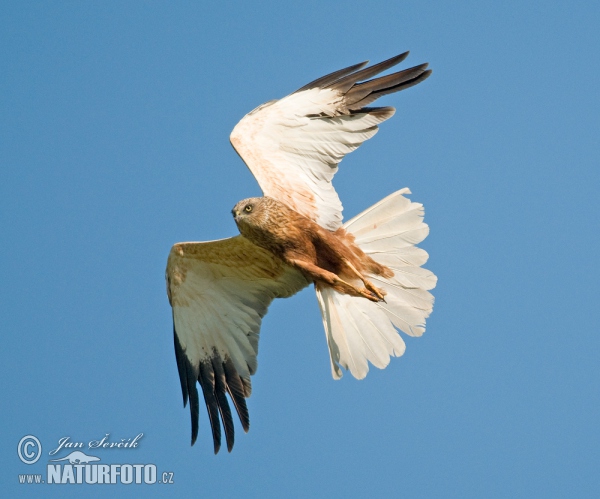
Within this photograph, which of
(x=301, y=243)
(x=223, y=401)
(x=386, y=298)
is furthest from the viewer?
(x=223, y=401)

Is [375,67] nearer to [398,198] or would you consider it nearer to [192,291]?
[398,198]

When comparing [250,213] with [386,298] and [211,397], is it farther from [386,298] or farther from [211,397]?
[211,397]

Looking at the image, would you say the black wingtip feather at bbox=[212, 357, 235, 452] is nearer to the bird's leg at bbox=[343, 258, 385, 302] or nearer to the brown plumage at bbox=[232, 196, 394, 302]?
the brown plumage at bbox=[232, 196, 394, 302]

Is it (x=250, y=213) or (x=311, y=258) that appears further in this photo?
(x=311, y=258)

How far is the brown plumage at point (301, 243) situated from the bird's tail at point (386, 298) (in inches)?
7.9

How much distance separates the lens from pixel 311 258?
27.9 feet

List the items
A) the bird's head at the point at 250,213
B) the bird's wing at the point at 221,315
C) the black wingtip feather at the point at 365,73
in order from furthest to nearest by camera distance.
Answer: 1. the bird's wing at the point at 221,315
2. the black wingtip feather at the point at 365,73
3. the bird's head at the point at 250,213

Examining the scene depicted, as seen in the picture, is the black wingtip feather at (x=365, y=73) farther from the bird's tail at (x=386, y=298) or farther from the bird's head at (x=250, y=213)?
the bird's head at (x=250, y=213)


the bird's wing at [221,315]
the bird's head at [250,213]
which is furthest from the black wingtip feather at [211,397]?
the bird's head at [250,213]

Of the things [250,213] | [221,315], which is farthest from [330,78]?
[221,315]

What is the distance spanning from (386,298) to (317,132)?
157 centimetres

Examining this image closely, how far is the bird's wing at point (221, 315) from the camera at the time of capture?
891cm

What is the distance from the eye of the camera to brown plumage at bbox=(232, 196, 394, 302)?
27.2 ft

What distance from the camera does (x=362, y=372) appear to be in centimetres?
868
